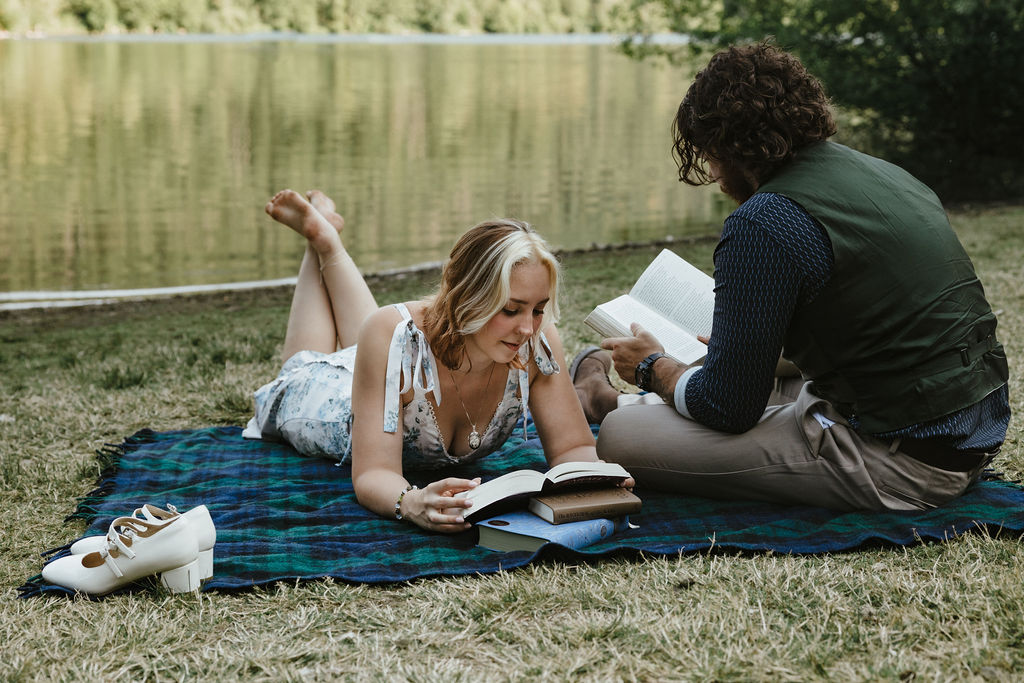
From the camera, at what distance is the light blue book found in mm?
3283

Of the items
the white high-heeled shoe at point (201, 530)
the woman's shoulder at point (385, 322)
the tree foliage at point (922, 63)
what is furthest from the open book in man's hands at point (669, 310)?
the tree foliage at point (922, 63)

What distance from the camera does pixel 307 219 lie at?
16.7 ft

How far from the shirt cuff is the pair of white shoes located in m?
1.56

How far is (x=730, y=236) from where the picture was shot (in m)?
3.24

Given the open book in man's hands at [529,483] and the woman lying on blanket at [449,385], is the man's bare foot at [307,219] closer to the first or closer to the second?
the woman lying on blanket at [449,385]

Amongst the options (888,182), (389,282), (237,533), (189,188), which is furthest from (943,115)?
(237,533)

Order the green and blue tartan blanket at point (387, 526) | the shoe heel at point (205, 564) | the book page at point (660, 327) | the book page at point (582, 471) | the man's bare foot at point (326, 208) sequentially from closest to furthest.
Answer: the shoe heel at point (205, 564), the green and blue tartan blanket at point (387, 526), the book page at point (582, 471), the book page at point (660, 327), the man's bare foot at point (326, 208)

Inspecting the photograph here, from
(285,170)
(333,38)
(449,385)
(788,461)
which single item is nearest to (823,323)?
(788,461)

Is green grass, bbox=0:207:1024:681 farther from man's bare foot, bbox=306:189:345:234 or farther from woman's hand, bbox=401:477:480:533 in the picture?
man's bare foot, bbox=306:189:345:234

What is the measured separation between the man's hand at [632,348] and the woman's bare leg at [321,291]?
1635 mm

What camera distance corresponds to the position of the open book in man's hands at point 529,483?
3.32 m

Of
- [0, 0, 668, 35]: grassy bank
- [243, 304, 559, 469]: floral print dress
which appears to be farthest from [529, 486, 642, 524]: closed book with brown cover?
[0, 0, 668, 35]: grassy bank

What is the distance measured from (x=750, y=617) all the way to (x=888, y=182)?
144 cm

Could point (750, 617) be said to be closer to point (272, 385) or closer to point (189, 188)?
point (272, 385)
